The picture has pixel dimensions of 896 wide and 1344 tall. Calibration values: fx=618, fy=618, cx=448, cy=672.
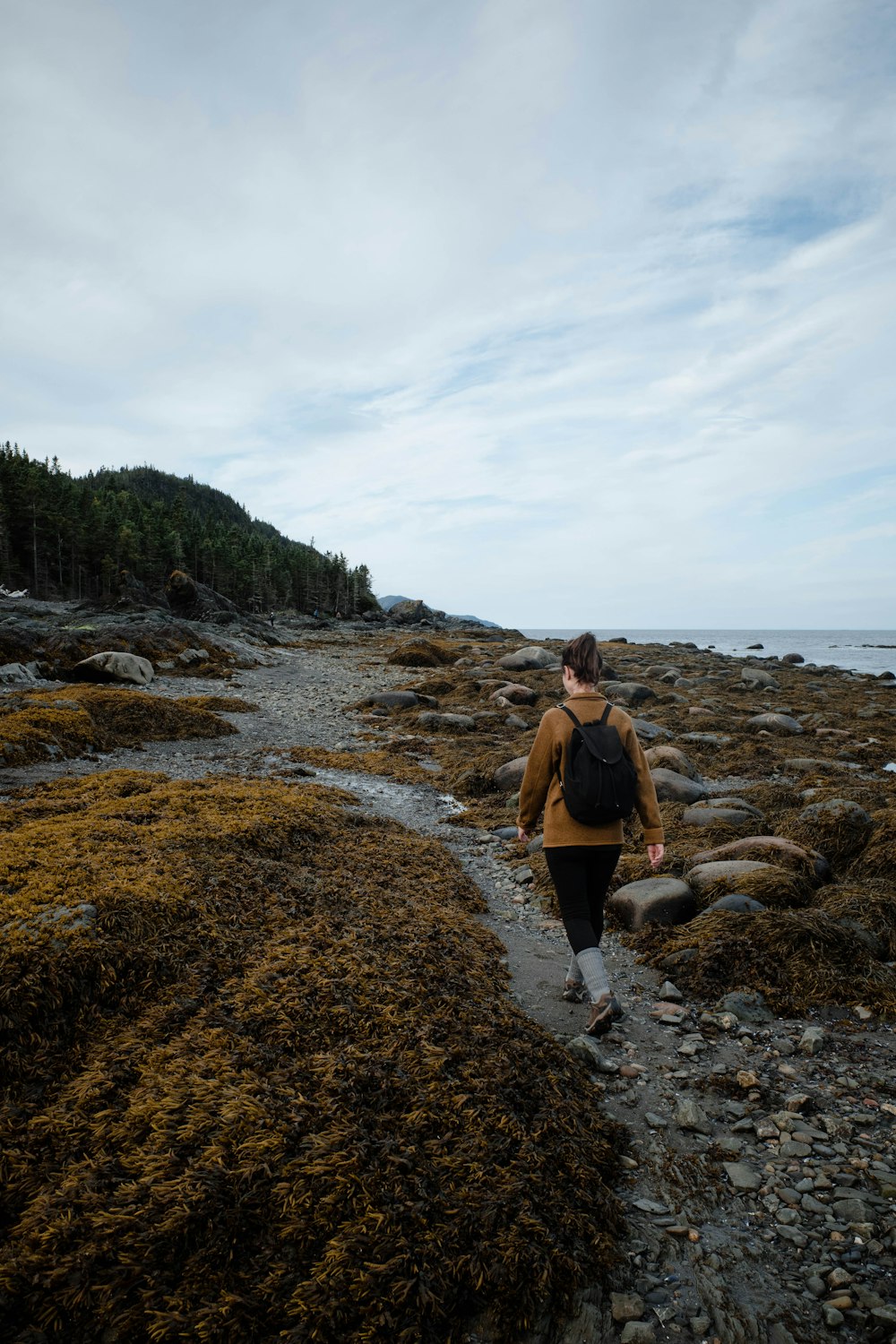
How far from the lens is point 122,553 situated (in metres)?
64.1

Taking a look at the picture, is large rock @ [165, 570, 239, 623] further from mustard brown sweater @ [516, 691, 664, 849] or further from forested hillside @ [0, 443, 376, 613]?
mustard brown sweater @ [516, 691, 664, 849]

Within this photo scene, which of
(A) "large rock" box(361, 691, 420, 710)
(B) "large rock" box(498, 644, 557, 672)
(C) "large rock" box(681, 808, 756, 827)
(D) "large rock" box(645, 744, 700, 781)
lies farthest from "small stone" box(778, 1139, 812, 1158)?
(B) "large rock" box(498, 644, 557, 672)

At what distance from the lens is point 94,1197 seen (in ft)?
7.16

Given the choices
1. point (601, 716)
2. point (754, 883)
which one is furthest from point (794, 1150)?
point (754, 883)

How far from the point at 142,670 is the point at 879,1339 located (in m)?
19.5

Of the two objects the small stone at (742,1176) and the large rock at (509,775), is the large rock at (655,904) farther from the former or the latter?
the large rock at (509,775)

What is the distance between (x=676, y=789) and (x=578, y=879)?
5550 mm

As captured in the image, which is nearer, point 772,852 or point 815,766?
point 772,852

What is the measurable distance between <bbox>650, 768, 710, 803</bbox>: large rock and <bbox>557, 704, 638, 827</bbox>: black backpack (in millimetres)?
5428

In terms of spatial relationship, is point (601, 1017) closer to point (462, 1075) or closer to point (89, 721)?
point (462, 1075)

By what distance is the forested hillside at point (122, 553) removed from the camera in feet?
191

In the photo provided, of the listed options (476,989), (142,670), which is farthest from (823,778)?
(142,670)

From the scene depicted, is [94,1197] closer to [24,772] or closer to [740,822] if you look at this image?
[740,822]

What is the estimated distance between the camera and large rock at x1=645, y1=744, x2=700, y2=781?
34.0ft
